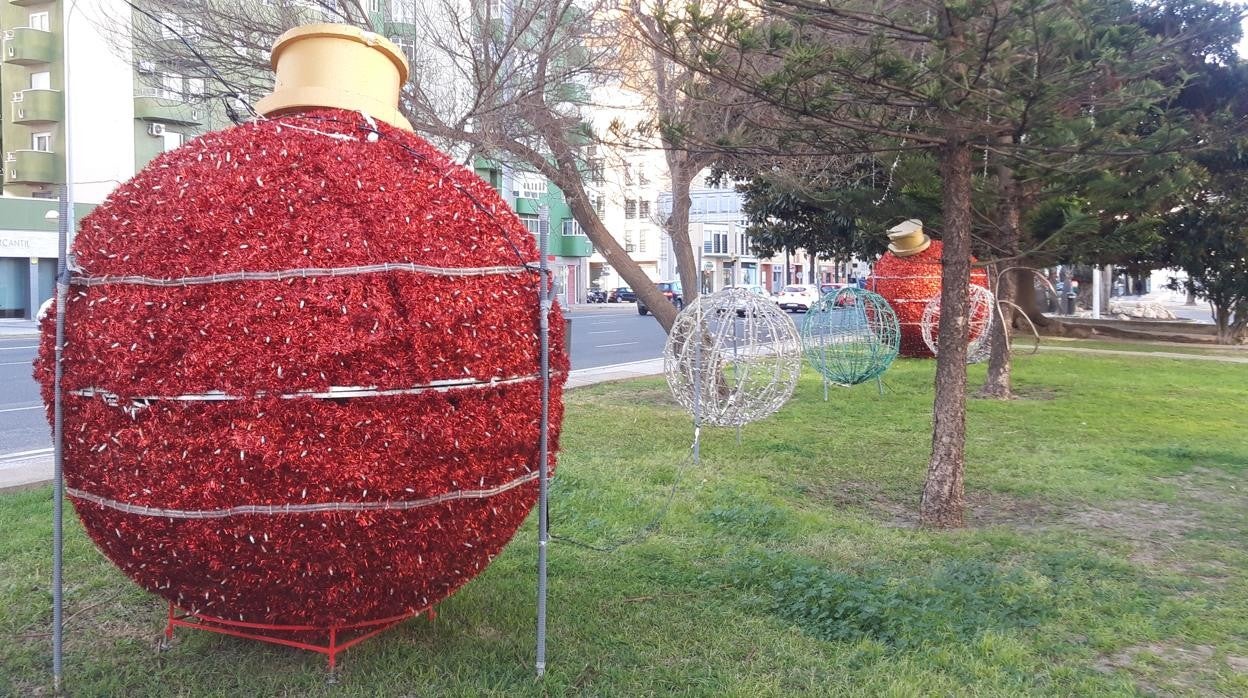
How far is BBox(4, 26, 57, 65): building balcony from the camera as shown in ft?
103

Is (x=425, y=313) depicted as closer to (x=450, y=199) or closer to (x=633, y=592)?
(x=450, y=199)

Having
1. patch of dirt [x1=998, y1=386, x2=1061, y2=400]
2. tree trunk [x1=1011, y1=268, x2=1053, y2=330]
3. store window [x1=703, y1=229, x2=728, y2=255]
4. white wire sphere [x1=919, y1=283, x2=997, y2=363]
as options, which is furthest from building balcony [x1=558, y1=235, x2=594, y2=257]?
patch of dirt [x1=998, y1=386, x2=1061, y2=400]

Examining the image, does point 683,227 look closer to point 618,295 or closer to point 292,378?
point 292,378

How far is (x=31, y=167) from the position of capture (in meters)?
31.6

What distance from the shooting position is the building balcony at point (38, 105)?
1236 inches

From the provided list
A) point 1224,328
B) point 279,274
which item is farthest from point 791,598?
point 1224,328

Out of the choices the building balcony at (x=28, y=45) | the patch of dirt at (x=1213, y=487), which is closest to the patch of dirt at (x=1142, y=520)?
the patch of dirt at (x=1213, y=487)

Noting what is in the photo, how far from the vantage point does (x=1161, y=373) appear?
1655 cm

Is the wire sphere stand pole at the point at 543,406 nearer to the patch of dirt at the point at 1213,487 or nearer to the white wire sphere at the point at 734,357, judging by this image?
the white wire sphere at the point at 734,357

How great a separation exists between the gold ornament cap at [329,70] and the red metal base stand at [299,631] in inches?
80.6

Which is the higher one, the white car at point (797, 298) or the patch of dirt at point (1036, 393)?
the white car at point (797, 298)

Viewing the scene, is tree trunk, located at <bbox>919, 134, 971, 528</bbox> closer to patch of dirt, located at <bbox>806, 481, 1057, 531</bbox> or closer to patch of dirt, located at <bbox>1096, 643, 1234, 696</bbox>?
patch of dirt, located at <bbox>806, 481, 1057, 531</bbox>

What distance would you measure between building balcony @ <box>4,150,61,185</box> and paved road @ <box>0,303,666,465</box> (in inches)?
410

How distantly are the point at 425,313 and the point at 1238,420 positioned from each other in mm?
11351
